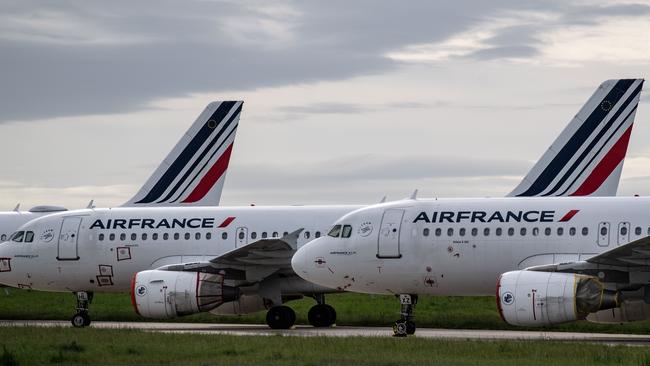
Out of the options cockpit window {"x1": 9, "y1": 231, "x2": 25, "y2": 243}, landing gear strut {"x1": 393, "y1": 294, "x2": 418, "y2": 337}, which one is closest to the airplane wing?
landing gear strut {"x1": 393, "y1": 294, "x2": 418, "y2": 337}

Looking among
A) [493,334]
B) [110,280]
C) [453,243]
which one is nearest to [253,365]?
[453,243]

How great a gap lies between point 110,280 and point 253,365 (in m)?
19.1

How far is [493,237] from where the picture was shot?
34.1 meters

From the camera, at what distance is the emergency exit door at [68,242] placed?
138ft

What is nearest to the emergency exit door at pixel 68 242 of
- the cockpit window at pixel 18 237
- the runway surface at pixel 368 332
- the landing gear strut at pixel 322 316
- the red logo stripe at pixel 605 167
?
the cockpit window at pixel 18 237

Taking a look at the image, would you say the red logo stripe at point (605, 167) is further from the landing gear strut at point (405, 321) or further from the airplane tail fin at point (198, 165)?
the airplane tail fin at point (198, 165)

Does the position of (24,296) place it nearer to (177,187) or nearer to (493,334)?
(177,187)

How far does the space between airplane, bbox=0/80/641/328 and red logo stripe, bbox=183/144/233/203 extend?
10057 mm

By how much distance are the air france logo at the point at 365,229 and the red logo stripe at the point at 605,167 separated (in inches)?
455

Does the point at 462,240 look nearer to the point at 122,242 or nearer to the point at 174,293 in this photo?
the point at 174,293

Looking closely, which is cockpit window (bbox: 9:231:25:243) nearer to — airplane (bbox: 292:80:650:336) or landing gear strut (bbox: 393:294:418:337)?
airplane (bbox: 292:80:650:336)

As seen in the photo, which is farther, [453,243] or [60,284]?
[60,284]

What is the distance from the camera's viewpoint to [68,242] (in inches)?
1665

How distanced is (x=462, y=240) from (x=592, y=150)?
39.7ft
